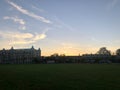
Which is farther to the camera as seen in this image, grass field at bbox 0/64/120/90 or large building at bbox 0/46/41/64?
large building at bbox 0/46/41/64

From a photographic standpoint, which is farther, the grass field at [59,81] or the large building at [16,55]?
the large building at [16,55]

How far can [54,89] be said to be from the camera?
15117mm

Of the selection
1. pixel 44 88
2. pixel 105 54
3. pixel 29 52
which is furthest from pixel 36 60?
pixel 44 88

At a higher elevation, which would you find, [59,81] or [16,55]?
[16,55]

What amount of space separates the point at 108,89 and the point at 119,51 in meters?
146

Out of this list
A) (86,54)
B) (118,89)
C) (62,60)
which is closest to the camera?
(118,89)

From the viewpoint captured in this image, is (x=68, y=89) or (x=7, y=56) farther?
(x=7, y=56)

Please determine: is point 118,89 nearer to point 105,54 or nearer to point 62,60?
point 62,60

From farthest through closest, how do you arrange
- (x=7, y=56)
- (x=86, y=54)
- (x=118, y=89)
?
(x=86, y=54) < (x=7, y=56) < (x=118, y=89)

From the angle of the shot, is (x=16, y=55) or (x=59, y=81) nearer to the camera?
(x=59, y=81)

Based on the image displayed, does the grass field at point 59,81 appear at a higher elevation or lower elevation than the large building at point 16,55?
lower

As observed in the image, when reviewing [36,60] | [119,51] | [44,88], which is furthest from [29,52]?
[44,88]

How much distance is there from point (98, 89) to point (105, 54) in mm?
143976

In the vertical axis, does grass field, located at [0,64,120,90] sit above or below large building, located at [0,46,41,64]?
below
